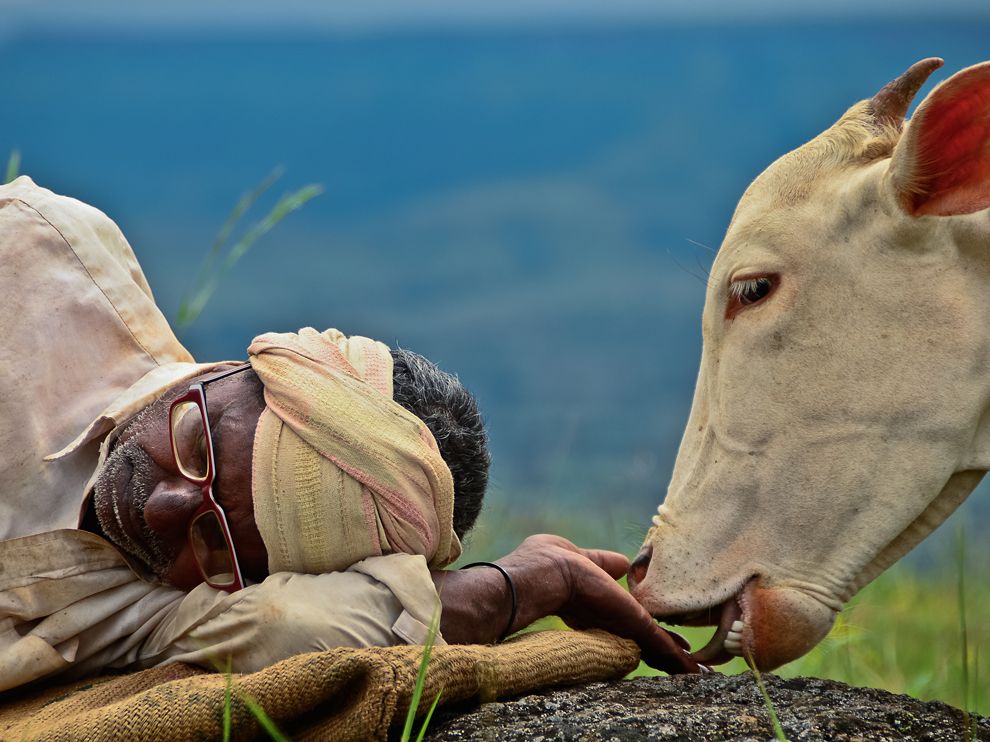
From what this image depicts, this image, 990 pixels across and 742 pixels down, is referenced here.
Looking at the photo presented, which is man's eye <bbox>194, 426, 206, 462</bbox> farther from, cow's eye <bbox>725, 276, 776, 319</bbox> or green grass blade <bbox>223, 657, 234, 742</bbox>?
cow's eye <bbox>725, 276, 776, 319</bbox>

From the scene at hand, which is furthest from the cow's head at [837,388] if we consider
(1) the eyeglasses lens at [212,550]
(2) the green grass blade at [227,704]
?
(2) the green grass blade at [227,704]

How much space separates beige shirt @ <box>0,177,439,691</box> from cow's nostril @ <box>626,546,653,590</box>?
580mm

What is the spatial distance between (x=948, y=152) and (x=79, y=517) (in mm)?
1907

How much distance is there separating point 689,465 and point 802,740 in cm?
78

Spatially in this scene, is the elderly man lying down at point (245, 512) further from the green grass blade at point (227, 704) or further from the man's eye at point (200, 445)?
the green grass blade at point (227, 704)

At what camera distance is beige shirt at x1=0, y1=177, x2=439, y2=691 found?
2.39 m

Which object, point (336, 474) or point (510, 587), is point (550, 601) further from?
point (336, 474)

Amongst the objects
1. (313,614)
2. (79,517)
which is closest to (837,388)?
(313,614)

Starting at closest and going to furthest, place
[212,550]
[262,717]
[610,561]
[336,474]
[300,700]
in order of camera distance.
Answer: [262,717], [300,700], [336,474], [212,550], [610,561]

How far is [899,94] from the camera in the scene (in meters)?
2.92

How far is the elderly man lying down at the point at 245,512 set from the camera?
2.43 m

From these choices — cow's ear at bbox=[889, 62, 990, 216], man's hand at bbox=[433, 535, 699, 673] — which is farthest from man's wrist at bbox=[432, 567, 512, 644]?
Answer: cow's ear at bbox=[889, 62, 990, 216]

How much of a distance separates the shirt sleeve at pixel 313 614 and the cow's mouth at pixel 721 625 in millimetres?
624

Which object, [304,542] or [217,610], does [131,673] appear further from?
[304,542]
